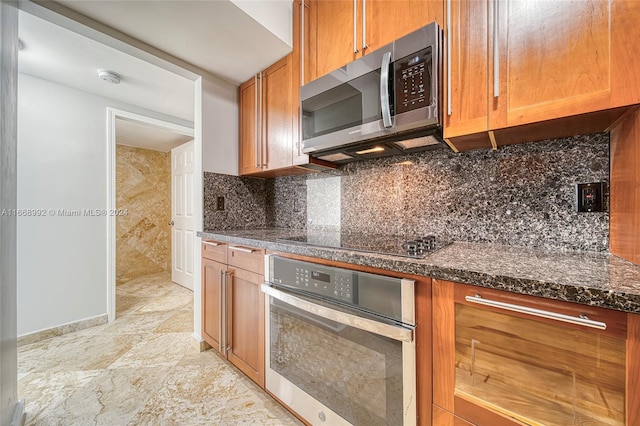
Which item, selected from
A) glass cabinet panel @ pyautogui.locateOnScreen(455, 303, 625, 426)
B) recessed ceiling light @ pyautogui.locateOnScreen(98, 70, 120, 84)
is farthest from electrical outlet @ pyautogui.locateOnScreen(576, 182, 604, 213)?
recessed ceiling light @ pyautogui.locateOnScreen(98, 70, 120, 84)

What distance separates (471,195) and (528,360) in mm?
800

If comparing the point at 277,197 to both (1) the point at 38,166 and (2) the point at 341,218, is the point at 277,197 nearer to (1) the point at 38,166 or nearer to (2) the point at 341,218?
(2) the point at 341,218

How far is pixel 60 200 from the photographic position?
2.28 metres

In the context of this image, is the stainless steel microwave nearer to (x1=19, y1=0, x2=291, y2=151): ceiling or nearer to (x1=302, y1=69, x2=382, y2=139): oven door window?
(x1=302, y1=69, x2=382, y2=139): oven door window

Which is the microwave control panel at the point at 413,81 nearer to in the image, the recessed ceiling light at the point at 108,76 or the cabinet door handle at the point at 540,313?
the cabinet door handle at the point at 540,313

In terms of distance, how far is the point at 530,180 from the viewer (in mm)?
1135

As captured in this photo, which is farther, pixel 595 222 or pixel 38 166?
pixel 38 166

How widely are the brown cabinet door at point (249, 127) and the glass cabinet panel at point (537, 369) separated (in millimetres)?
1685

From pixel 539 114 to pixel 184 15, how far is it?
173cm

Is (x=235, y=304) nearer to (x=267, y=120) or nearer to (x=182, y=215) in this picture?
(x=267, y=120)

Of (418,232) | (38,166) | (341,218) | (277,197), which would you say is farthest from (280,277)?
(38,166)

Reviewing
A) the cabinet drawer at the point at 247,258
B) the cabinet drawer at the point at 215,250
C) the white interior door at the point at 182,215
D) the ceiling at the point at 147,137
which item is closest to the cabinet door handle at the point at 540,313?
the cabinet drawer at the point at 247,258

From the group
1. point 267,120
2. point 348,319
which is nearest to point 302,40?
Answer: point 267,120

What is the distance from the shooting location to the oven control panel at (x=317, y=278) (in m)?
0.98
